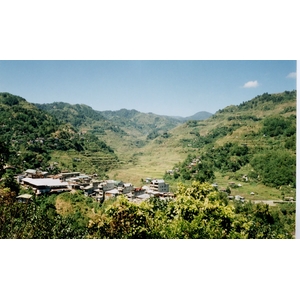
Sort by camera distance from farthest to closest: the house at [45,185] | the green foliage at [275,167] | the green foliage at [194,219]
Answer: the house at [45,185] → the green foliage at [275,167] → the green foliage at [194,219]

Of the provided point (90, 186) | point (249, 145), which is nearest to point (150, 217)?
point (90, 186)

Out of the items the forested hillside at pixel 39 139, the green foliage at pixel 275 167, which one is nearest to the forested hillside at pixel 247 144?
the green foliage at pixel 275 167

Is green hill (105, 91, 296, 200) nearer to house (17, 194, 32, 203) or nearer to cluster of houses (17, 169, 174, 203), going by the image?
cluster of houses (17, 169, 174, 203)

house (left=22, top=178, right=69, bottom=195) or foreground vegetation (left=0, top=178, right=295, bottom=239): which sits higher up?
house (left=22, top=178, right=69, bottom=195)

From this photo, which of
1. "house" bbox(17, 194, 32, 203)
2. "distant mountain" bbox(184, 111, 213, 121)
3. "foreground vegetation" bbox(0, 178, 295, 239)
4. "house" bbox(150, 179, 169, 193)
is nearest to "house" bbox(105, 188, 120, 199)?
"foreground vegetation" bbox(0, 178, 295, 239)

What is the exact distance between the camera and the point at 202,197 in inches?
223

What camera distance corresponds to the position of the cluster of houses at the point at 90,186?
5676mm

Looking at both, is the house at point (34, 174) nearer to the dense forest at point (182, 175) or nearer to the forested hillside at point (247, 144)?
the dense forest at point (182, 175)

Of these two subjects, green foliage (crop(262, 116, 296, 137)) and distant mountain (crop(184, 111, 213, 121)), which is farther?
distant mountain (crop(184, 111, 213, 121))

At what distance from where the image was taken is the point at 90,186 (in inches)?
230

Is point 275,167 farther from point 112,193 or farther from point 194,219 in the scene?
point 112,193

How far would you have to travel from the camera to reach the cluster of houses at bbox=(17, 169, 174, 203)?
5676mm
